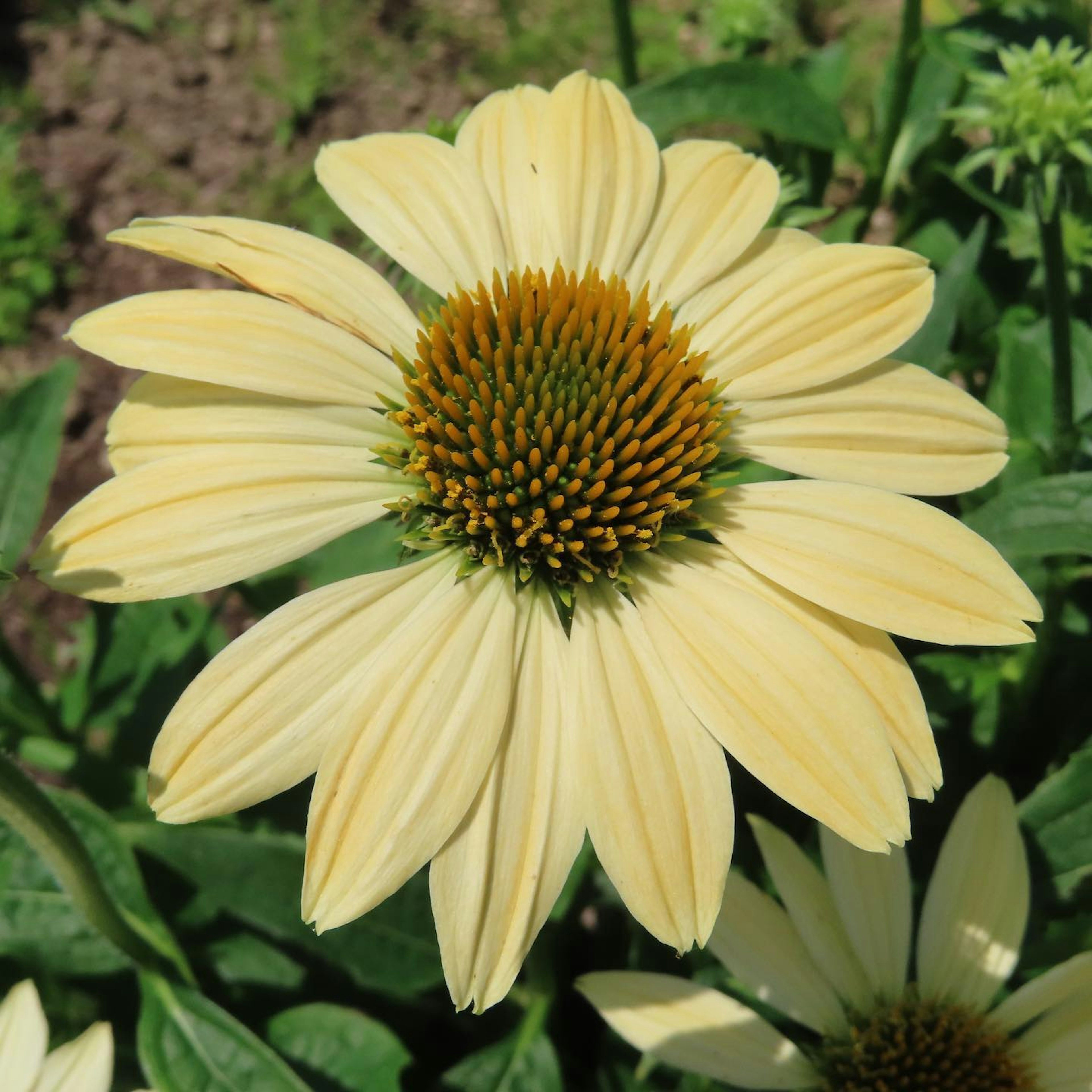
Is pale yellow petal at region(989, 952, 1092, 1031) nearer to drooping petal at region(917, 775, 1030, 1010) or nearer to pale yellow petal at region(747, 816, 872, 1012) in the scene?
drooping petal at region(917, 775, 1030, 1010)

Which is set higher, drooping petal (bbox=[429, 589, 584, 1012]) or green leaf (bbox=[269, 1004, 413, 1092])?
drooping petal (bbox=[429, 589, 584, 1012])

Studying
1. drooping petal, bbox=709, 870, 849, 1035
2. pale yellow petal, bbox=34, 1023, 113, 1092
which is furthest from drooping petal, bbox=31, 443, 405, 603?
drooping petal, bbox=709, 870, 849, 1035

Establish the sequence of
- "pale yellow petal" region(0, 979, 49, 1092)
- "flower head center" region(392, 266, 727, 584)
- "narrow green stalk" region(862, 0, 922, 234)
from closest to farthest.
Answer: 1. "flower head center" region(392, 266, 727, 584)
2. "pale yellow petal" region(0, 979, 49, 1092)
3. "narrow green stalk" region(862, 0, 922, 234)

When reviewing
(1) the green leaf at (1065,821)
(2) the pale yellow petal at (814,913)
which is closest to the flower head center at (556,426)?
(2) the pale yellow petal at (814,913)

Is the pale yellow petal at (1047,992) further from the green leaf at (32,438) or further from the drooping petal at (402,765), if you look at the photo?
the green leaf at (32,438)

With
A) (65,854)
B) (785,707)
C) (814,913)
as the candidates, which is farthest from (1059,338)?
(65,854)

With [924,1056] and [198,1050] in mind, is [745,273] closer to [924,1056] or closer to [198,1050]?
[924,1056]

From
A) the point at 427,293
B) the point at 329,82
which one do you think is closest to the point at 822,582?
the point at 427,293
